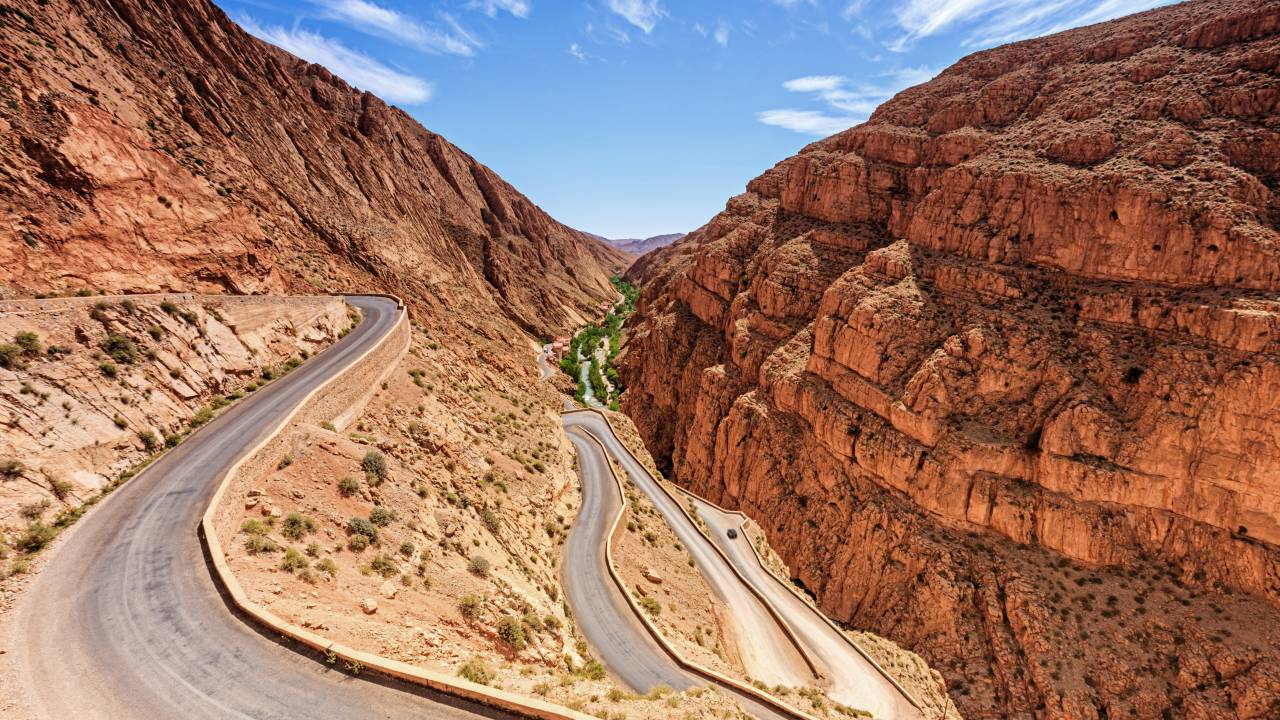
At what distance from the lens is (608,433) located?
1907 inches

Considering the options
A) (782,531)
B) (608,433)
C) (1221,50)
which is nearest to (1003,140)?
(1221,50)

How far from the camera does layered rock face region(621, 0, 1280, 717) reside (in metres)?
25.3

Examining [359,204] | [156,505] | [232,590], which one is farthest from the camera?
[359,204]

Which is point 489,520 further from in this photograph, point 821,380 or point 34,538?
point 821,380

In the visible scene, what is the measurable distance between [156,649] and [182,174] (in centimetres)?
2496

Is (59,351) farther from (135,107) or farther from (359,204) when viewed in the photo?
(359,204)

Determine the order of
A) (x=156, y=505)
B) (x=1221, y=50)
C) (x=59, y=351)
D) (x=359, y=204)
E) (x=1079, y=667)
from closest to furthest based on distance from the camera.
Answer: (x=156, y=505) < (x=59, y=351) < (x=1079, y=667) < (x=1221, y=50) < (x=359, y=204)

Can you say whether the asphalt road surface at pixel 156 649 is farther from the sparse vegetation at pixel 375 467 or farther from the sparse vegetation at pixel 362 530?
the sparse vegetation at pixel 375 467

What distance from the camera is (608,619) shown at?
20469 mm

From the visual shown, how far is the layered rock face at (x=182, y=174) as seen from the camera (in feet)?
59.0

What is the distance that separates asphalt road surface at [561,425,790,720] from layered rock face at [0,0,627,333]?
21756 millimetres

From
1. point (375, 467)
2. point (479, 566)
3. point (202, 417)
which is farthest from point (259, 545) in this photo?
point (202, 417)

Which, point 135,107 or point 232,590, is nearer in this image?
point 232,590

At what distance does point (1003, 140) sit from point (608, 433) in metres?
43.4
